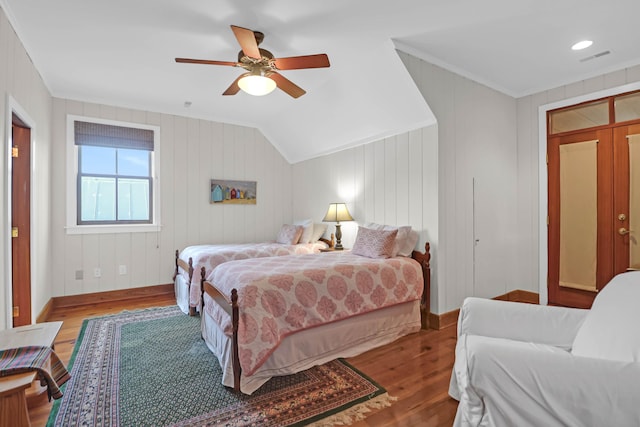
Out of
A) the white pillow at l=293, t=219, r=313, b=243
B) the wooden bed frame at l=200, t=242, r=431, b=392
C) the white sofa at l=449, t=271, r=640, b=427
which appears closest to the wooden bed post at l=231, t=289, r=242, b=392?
the wooden bed frame at l=200, t=242, r=431, b=392

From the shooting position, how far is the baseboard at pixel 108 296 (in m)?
3.88

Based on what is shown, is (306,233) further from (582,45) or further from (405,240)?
(582,45)

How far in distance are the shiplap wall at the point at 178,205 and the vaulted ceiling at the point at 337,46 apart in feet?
1.66

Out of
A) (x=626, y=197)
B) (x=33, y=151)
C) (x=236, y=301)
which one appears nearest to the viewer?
(x=236, y=301)

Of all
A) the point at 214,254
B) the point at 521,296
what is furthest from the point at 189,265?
the point at 521,296

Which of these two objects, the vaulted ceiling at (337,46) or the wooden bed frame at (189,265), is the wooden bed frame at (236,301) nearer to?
the wooden bed frame at (189,265)

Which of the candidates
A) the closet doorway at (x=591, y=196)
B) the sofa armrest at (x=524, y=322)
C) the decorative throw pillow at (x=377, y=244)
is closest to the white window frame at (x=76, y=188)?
the decorative throw pillow at (x=377, y=244)

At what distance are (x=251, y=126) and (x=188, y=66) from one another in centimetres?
205

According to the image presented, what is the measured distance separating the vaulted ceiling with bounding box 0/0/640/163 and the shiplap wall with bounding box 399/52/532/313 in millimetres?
179

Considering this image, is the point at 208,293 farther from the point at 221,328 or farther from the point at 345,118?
the point at 345,118

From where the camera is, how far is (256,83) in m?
2.64

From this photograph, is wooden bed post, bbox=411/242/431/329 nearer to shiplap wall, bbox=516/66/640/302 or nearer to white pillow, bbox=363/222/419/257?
white pillow, bbox=363/222/419/257

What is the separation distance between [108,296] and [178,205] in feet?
4.92

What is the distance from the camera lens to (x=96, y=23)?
97.0 inches
